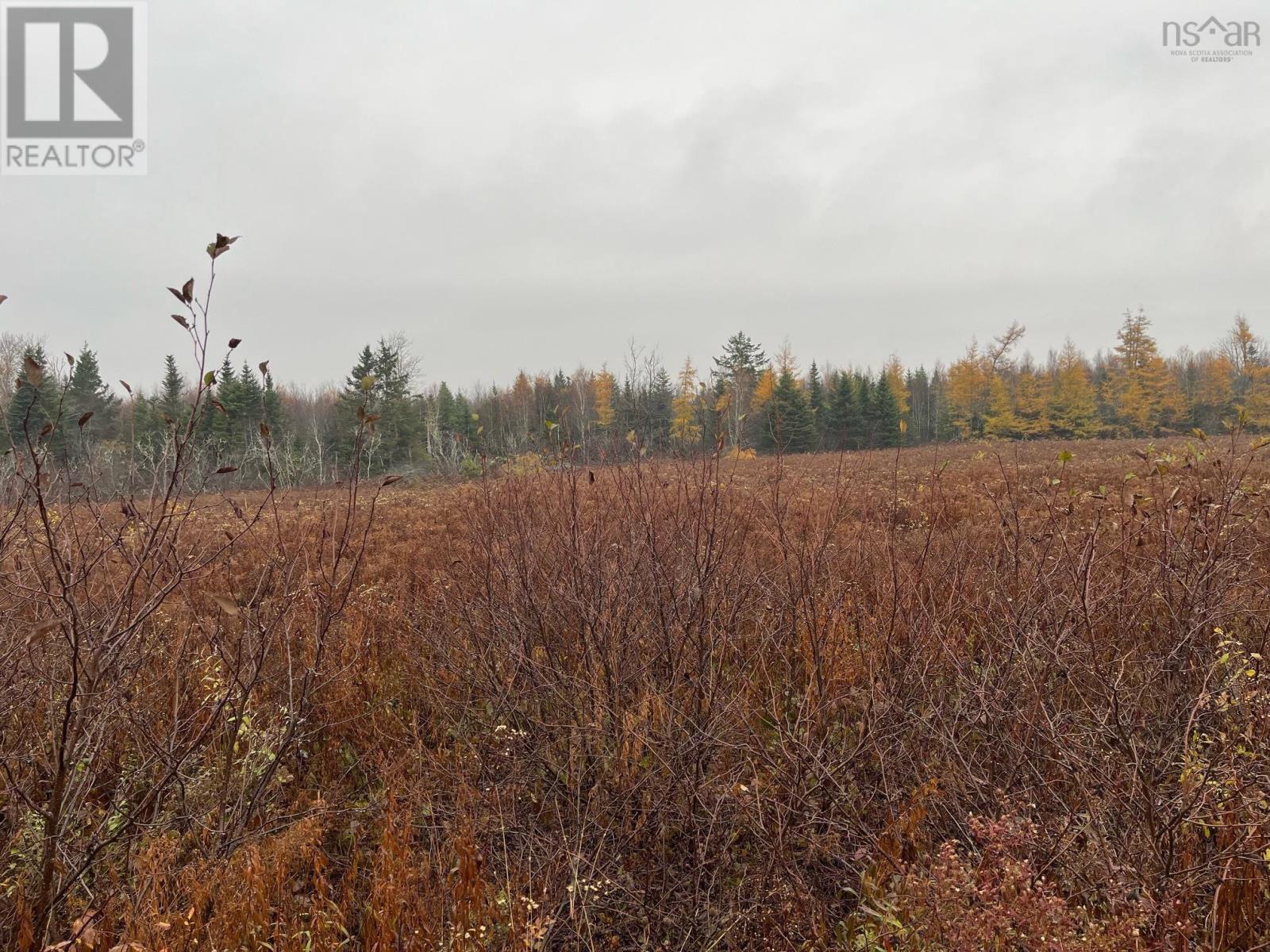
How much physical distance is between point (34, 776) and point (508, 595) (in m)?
2.09

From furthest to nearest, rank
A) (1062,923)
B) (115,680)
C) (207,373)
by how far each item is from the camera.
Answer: (115,680)
(207,373)
(1062,923)

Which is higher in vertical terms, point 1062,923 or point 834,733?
point 1062,923

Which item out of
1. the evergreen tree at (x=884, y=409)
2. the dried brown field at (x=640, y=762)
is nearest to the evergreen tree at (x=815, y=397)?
the evergreen tree at (x=884, y=409)

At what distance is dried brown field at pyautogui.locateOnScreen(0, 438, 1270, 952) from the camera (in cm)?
181

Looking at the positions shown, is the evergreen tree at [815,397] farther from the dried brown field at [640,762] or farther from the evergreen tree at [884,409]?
the dried brown field at [640,762]

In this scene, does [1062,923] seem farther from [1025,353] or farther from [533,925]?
[1025,353]

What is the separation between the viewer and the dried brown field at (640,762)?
181 cm

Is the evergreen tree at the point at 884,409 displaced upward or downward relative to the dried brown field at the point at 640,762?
upward

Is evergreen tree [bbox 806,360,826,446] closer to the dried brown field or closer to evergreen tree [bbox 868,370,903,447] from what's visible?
evergreen tree [bbox 868,370,903,447]

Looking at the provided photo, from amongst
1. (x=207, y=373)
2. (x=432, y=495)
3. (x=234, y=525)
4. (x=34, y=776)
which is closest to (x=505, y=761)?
(x=34, y=776)

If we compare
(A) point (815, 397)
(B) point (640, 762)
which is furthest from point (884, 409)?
(B) point (640, 762)

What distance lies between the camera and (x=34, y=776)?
2434 millimetres

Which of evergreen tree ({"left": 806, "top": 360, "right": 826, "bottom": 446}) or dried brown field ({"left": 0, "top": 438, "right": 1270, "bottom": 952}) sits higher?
evergreen tree ({"left": 806, "top": 360, "right": 826, "bottom": 446})

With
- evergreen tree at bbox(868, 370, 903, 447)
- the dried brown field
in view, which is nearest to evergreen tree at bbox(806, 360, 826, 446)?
evergreen tree at bbox(868, 370, 903, 447)
